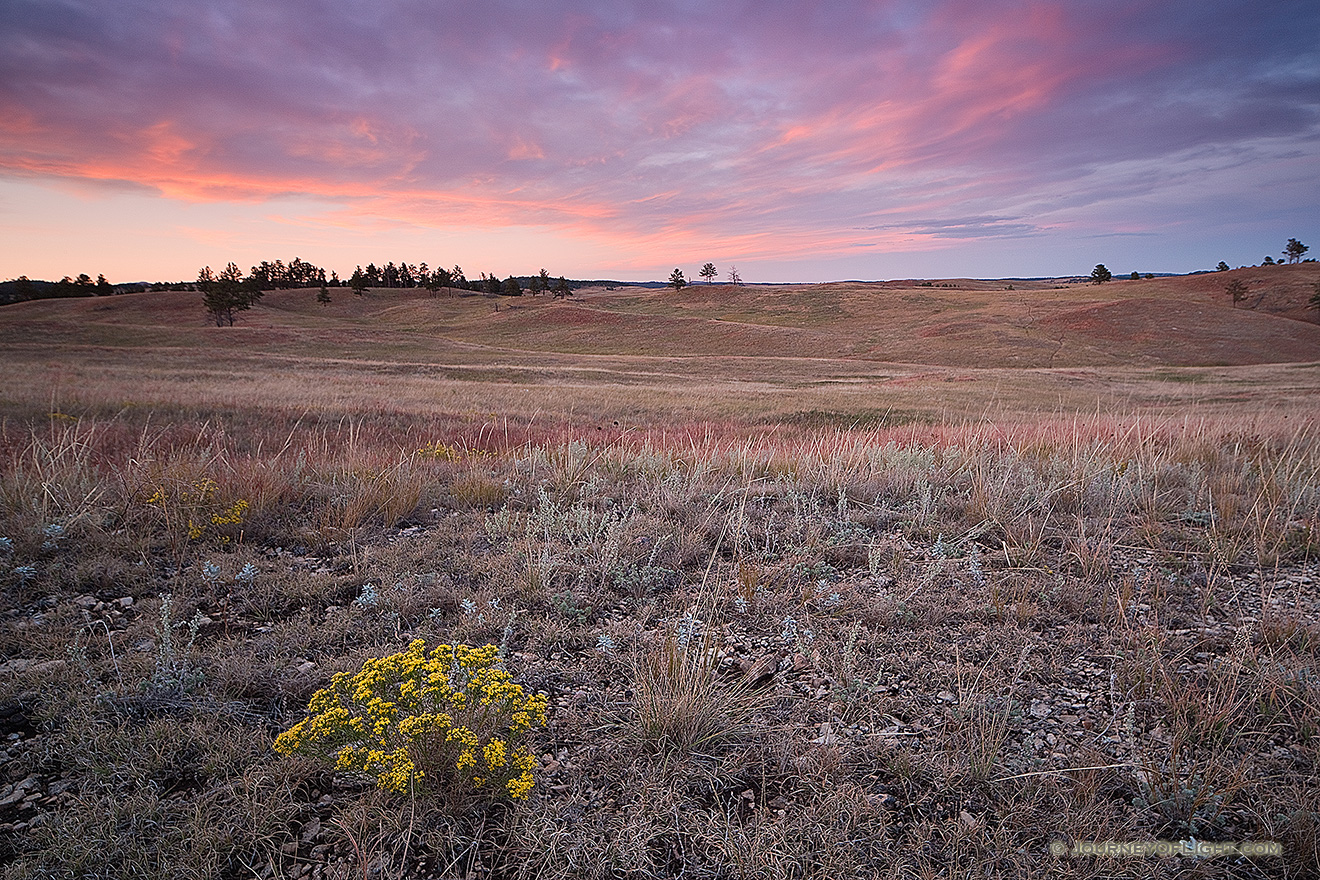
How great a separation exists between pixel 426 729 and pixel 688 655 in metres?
1.09

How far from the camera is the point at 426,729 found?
1866 millimetres

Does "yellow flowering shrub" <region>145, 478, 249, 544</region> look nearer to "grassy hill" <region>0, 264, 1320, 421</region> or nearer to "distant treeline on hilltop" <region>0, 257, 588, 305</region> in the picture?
"grassy hill" <region>0, 264, 1320, 421</region>

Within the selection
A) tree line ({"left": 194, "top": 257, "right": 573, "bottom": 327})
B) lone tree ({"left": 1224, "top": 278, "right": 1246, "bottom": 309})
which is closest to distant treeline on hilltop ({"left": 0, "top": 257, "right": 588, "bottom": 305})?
tree line ({"left": 194, "top": 257, "right": 573, "bottom": 327})

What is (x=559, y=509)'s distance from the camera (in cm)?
470

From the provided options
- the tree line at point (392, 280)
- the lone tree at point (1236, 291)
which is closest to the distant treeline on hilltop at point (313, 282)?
the tree line at point (392, 280)

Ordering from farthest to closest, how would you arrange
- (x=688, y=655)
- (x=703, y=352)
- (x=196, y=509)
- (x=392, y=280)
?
(x=392, y=280) → (x=703, y=352) → (x=196, y=509) → (x=688, y=655)

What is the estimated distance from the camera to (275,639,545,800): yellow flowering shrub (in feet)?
5.99

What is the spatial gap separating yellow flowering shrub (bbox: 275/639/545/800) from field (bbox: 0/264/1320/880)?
0.05 metres

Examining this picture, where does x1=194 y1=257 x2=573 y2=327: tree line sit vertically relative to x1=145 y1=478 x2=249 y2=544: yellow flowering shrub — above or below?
above

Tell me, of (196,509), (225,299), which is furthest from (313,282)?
(196,509)

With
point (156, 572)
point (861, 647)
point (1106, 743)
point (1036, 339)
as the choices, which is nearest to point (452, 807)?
point (861, 647)

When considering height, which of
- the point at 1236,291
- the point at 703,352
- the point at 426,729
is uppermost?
the point at 1236,291

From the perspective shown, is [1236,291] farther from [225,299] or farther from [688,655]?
[225,299]

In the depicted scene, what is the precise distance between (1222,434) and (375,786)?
10.3 m
